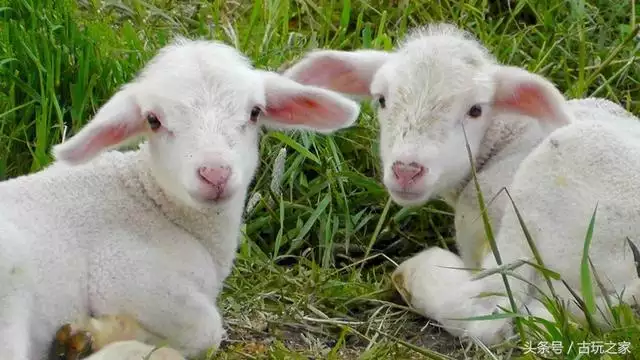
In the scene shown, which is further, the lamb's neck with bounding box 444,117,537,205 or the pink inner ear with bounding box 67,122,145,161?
the lamb's neck with bounding box 444,117,537,205

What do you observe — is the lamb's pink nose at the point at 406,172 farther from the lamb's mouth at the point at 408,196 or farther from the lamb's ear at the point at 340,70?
the lamb's ear at the point at 340,70

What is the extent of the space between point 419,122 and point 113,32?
233 cm

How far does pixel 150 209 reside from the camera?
481cm

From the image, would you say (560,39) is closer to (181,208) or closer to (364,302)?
(364,302)

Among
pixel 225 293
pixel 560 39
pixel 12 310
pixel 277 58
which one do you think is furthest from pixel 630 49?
pixel 12 310

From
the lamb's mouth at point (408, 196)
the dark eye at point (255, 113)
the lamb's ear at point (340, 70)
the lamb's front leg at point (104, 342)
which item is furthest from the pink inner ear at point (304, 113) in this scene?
the lamb's front leg at point (104, 342)

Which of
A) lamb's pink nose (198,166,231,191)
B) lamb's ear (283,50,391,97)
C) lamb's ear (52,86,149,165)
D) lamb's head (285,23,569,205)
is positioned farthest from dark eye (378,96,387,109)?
lamb's pink nose (198,166,231,191)

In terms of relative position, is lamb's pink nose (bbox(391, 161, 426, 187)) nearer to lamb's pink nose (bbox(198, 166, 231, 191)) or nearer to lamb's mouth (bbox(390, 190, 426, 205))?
lamb's mouth (bbox(390, 190, 426, 205))

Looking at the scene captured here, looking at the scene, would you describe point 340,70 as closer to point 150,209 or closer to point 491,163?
point 491,163

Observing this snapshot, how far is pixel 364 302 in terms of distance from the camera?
541 centimetres

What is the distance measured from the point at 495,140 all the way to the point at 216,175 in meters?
1.57

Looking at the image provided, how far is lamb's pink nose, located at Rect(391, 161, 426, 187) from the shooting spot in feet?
16.3

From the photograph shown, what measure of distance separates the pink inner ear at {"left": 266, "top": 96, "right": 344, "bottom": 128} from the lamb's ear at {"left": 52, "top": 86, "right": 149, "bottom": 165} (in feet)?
1.70

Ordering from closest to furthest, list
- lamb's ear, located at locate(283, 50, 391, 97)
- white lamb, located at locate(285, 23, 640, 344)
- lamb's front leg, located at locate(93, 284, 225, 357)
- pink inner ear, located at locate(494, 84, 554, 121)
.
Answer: lamb's front leg, located at locate(93, 284, 225, 357)
white lamb, located at locate(285, 23, 640, 344)
pink inner ear, located at locate(494, 84, 554, 121)
lamb's ear, located at locate(283, 50, 391, 97)
